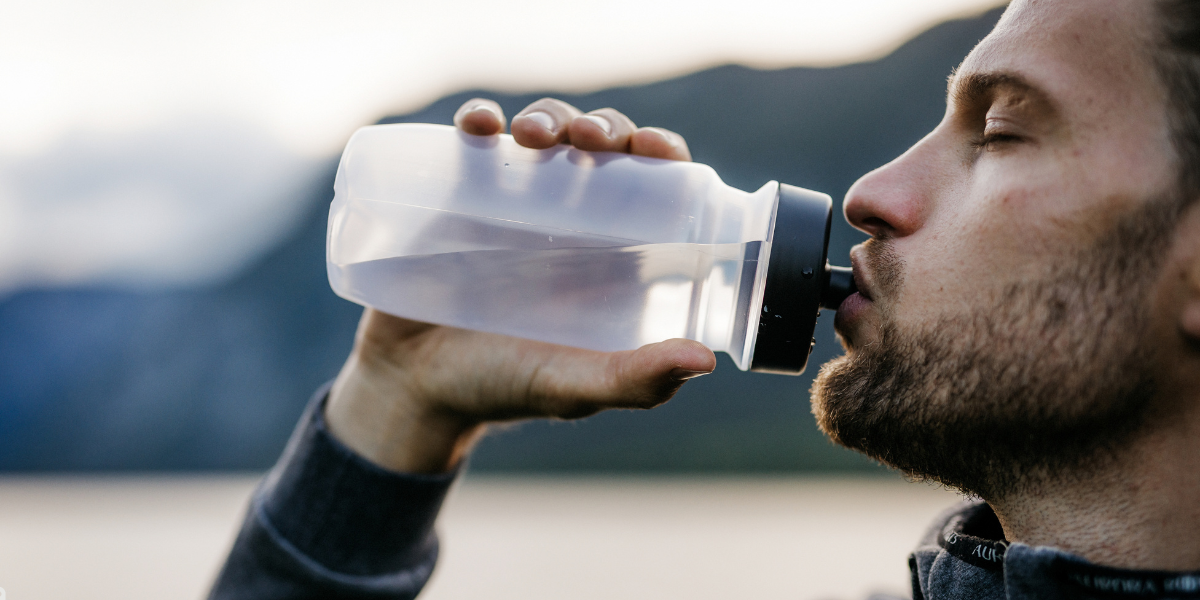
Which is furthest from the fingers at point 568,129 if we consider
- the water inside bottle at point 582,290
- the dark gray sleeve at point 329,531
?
the dark gray sleeve at point 329,531

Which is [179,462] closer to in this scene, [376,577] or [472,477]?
[472,477]

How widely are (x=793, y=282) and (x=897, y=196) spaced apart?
6.8 inches

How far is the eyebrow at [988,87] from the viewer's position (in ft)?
2.63

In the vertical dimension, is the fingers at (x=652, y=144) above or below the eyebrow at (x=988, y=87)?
below

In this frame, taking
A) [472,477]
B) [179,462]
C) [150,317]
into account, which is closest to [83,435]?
[179,462]

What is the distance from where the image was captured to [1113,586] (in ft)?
2.26

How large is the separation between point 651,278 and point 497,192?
0.80ft

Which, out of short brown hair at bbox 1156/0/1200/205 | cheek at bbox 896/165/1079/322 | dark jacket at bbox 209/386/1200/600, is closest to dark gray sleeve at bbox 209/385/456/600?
dark jacket at bbox 209/386/1200/600

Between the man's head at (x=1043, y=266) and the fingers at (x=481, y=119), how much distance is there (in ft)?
1.73

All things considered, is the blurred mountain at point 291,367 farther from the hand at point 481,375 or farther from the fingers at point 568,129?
the fingers at point 568,129

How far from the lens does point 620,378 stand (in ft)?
3.02

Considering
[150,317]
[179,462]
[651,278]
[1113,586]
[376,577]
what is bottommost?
[179,462]

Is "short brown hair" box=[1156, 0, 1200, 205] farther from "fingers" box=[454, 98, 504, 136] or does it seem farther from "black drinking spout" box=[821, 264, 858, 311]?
"fingers" box=[454, 98, 504, 136]

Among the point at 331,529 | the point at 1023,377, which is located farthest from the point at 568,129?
the point at 331,529
